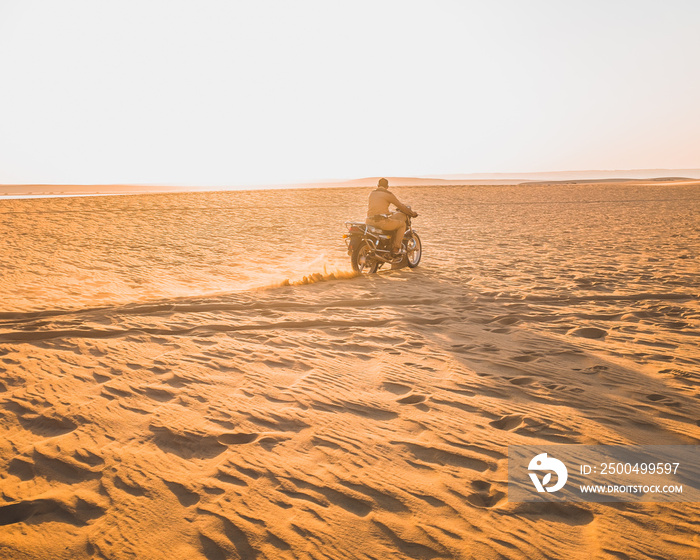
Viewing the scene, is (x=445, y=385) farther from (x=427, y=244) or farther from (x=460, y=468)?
(x=427, y=244)

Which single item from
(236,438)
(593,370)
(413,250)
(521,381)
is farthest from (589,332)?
(413,250)

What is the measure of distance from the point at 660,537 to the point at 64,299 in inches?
315

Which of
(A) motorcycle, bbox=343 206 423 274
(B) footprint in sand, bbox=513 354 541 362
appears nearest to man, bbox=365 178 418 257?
(A) motorcycle, bbox=343 206 423 274

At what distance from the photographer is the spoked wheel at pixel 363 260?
928 centimetres

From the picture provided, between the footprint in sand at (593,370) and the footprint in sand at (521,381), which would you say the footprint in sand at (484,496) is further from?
the footprint in sand at (593,370)

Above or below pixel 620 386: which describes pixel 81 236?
above

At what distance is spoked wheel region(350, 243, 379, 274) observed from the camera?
30.5ft

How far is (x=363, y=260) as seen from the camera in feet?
30.8

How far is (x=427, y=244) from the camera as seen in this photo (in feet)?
44.5

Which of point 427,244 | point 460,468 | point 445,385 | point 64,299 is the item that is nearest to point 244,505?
point 460,468

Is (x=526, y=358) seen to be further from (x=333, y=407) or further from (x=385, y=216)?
(x=385, y=216)

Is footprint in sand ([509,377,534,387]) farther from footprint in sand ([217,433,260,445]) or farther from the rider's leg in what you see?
the rider's leg

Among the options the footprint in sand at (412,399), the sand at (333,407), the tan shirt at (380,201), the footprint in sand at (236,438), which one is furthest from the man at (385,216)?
the footprint in sand at (236,438)

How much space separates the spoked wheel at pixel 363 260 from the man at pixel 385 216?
458mm
